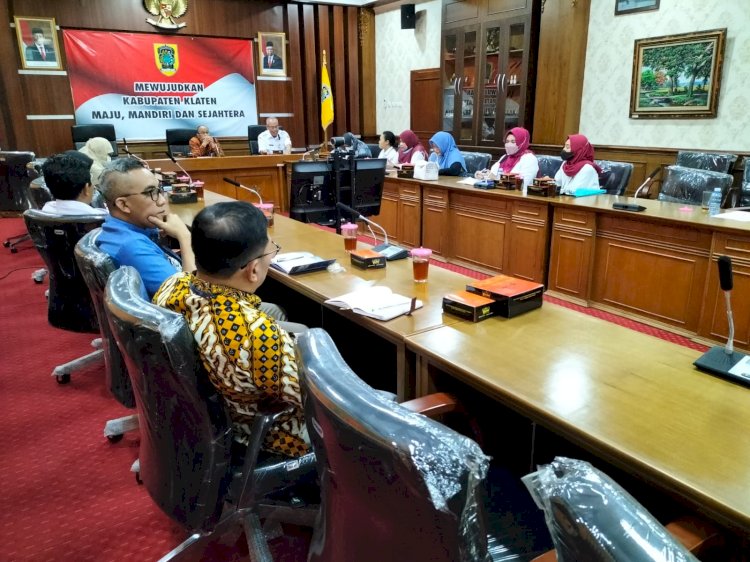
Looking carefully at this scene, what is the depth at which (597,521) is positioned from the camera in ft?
1.59

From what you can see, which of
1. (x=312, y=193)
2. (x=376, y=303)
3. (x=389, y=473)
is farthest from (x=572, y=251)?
(x=389, y=473)

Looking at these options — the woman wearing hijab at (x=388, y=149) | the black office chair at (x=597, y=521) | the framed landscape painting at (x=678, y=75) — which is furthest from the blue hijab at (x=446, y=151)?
the black office chair at (x=597, y=521)

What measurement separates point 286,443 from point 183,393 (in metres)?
0.34

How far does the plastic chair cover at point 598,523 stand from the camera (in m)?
0.46

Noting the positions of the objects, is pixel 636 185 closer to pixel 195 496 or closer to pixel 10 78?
pixel 195 496

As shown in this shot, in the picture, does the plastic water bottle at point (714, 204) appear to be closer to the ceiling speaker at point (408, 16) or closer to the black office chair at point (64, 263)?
the black office chair at point (64, 263)

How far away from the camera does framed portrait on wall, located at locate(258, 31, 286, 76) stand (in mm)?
7977

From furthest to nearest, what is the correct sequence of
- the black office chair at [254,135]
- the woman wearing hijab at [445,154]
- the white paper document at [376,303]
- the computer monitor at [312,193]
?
the black office chair at [254,135] → the woman wearing hijab at [445,154] → the computer monitor at [312,193] → the white paper document at [376,303]

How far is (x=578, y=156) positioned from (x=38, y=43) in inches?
259

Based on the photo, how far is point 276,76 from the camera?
8.15 metres

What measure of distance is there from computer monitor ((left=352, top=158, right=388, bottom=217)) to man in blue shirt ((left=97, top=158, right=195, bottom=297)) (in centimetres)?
136

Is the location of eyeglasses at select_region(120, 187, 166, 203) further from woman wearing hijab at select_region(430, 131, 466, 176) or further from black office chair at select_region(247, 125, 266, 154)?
black office chair at select_region(247, 125, 266, 154)

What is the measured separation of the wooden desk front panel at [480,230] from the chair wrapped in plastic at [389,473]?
11.7 ft

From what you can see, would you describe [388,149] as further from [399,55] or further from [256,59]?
[256,59]
